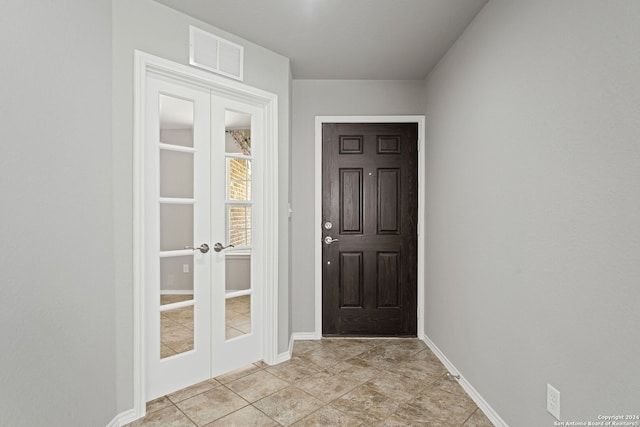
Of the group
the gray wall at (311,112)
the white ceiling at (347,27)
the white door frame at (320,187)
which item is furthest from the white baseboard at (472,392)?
the white ceiling at (347,27)

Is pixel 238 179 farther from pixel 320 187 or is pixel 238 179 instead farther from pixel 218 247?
pixel 320 187

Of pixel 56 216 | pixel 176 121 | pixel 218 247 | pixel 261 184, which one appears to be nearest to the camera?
pixel 56 216

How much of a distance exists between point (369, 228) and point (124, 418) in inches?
95.5

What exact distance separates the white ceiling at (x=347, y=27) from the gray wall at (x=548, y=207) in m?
0.24

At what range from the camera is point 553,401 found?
1473 millimetres

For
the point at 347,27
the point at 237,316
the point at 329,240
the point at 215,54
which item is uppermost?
the point at 347,27

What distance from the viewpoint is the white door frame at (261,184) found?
6.52 ft

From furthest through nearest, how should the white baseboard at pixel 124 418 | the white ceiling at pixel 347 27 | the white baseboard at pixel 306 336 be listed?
1. the white baseboard at pixel 306 336
2. the white ceiling at pixel 347 27
3. the white baseboard at pixel 124 418

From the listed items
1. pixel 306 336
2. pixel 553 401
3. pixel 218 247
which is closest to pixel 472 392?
pixel 553 401

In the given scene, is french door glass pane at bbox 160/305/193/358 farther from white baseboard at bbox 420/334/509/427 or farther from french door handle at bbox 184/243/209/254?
white baseboard at bbox 420/334/509/427

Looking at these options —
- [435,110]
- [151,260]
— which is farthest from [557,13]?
[151,260]

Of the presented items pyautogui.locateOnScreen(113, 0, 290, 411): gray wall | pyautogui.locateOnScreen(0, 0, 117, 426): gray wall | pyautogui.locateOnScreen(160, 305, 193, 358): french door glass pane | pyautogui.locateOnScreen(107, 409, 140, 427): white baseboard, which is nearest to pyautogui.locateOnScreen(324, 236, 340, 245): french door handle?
pyautogui.locateOnScreen(160, 305, 193, 358): french door glass pane

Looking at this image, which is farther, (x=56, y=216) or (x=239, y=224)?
(x=239, y=224)

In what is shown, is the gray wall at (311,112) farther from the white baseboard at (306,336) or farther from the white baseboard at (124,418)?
the white baseboard at (124,418)
